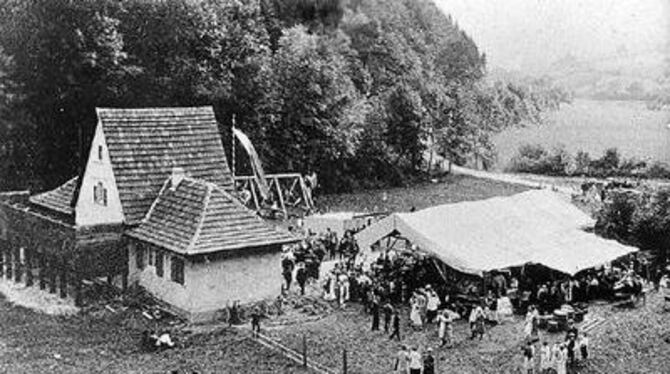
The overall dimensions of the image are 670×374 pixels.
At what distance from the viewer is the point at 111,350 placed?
26.2m

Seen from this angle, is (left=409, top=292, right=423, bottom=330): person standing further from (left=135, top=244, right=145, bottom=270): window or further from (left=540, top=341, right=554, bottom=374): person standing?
(left=135, top=244, right=145, bottom=270): window

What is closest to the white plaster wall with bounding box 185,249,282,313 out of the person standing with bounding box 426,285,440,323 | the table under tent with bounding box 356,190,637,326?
the table under tent with bounding box 356,190,637,326

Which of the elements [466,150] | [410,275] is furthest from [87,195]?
[466,150]

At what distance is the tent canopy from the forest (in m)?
14.8

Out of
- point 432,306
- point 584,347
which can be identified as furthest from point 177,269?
point 584,347

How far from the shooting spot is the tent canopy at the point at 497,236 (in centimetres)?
3052

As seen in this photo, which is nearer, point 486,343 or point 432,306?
point 486,343

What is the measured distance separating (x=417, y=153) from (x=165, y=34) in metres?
29.1

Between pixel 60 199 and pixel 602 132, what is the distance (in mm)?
105976

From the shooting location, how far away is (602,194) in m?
58.4

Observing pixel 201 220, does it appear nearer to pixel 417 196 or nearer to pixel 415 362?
pixel 415 362

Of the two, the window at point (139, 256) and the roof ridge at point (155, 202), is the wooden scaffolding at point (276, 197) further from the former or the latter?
the window at point (139, 256)

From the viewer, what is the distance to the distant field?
10075cm

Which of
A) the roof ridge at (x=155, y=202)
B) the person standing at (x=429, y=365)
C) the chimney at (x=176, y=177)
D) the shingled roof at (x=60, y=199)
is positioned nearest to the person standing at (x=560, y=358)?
the person standing at (x=429, y=365)
